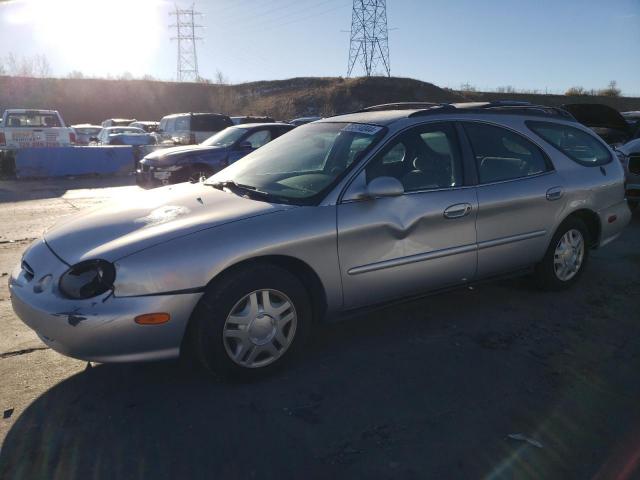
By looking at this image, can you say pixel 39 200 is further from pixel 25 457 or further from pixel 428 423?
pixel 428 423

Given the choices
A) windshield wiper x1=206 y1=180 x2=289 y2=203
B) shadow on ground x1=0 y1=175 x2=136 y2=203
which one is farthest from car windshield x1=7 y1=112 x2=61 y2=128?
windshield wiper x1=206 y1=180 x2=289 y2=203

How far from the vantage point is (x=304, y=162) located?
3.99 m

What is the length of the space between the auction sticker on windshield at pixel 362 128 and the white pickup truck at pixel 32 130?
14330 mm

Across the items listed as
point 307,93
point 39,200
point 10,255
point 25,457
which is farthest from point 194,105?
point 25,457

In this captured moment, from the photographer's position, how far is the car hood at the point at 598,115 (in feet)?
29.5

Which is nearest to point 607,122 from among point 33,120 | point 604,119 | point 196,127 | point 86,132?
point 604,119

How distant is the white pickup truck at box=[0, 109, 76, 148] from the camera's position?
49.9 feet

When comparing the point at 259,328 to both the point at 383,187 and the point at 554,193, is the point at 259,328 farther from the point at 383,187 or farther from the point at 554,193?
the point at 554,193

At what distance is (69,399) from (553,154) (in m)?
4.01

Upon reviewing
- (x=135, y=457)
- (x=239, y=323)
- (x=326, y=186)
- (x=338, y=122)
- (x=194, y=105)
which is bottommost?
(x=135, y=457)

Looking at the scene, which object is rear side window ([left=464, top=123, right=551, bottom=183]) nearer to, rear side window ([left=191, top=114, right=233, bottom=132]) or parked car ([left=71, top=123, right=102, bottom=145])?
rear side window ([left=191, top=114, right=233, bottom=132])

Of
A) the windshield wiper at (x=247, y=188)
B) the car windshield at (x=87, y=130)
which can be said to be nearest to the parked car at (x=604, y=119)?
the windshield wiper at (x=247, y=188)

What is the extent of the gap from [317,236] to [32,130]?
50.0 ft

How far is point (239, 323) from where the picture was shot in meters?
2.97
